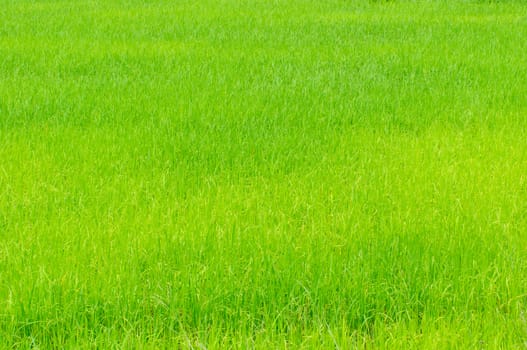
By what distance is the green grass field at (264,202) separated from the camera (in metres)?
2.36

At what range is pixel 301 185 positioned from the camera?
369 cm

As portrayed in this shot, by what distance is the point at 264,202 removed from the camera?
3.37 m

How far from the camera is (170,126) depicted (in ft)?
15.8

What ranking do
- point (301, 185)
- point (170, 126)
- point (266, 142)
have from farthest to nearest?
point (170, 126)
point (266, 142)
point (301, 185)

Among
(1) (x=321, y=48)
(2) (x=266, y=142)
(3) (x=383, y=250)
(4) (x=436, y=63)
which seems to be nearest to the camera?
(3) (x=383, y=250)

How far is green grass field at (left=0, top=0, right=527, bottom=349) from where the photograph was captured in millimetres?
2363

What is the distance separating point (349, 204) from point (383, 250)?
1.74ft

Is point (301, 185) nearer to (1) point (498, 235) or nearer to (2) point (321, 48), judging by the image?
(1) point (498, 235)

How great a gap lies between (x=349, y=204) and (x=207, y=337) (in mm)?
1208

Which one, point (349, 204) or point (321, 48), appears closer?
point (349, 204)

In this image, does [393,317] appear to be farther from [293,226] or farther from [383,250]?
[293,226]

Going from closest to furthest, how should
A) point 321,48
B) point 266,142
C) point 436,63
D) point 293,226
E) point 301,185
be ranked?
point 293,226 < point 301,185 < point 266,142 < point 436,63 < point 321,48

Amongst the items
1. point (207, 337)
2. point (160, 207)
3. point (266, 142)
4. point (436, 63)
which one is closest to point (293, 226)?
point (160, 207)

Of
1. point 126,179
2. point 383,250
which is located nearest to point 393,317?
Answer: point 383,250
